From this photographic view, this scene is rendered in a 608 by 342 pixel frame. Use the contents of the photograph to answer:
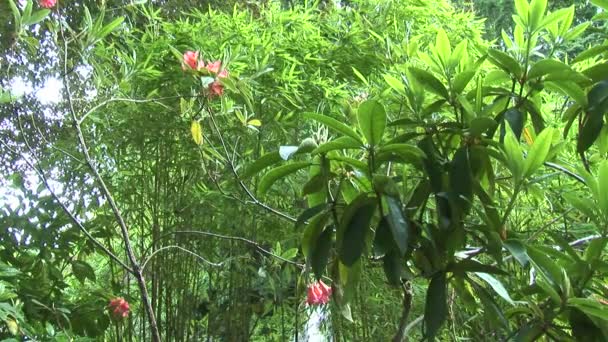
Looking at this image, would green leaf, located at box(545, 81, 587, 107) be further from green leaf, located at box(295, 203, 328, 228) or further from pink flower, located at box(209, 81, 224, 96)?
pink flower, located at box(209, 81, 224, 96)

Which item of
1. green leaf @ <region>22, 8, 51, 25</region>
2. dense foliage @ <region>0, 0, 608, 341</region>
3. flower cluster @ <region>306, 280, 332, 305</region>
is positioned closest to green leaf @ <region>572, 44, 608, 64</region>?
dense foliage @ <region>0, 0, 608, 341</region>

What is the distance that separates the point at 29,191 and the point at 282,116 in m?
0.76

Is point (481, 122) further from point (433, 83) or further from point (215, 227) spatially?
point (215, 227)

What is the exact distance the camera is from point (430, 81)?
89 cm

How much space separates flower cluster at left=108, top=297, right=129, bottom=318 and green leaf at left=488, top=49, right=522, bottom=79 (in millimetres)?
1225

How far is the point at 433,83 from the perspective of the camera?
89 cm

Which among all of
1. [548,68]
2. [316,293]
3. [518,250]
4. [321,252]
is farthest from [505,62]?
[316,293]

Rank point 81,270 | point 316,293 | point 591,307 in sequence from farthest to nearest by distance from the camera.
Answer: point 81,270 → point 316,293 → point 591,307

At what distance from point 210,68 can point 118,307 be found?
29.0 inches

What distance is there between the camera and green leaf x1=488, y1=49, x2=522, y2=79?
88 cm

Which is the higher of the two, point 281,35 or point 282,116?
point 281,35

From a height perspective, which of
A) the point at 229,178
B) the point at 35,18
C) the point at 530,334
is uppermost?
the point at 35,18

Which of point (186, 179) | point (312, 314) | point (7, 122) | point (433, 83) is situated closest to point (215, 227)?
point (186, 179)

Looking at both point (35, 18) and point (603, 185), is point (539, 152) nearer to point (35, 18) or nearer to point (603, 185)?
point (603, 185)
